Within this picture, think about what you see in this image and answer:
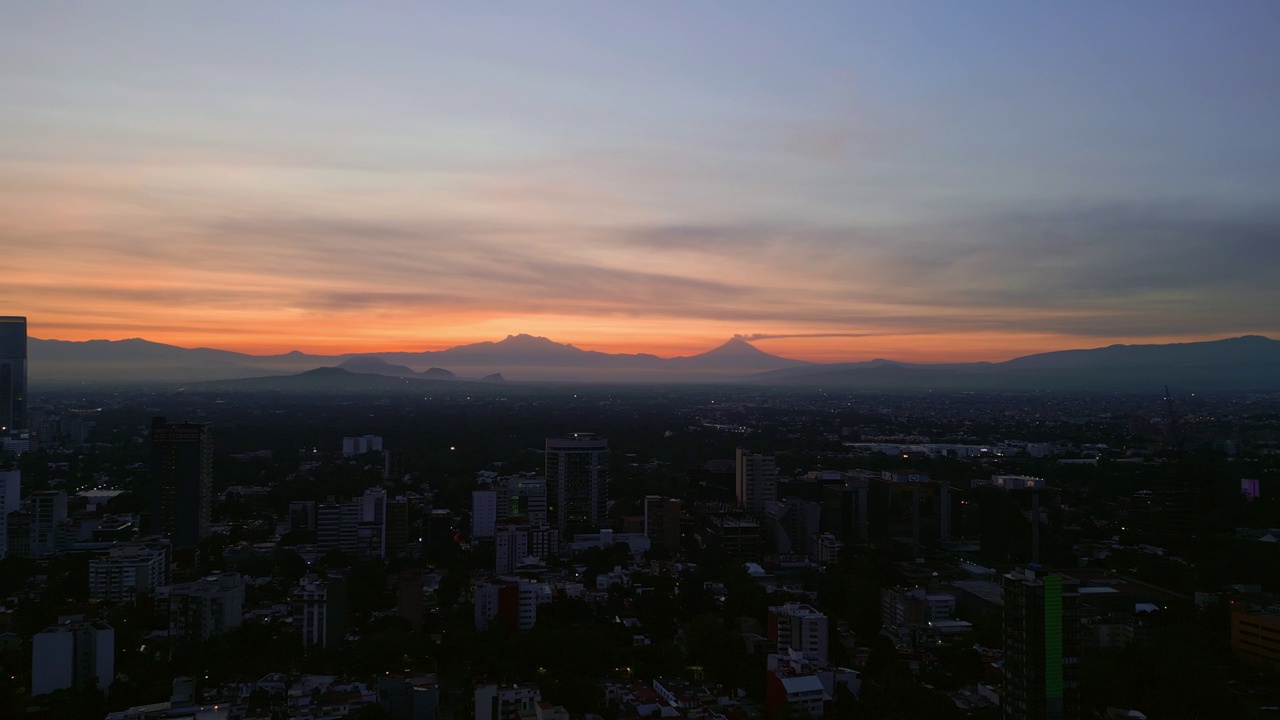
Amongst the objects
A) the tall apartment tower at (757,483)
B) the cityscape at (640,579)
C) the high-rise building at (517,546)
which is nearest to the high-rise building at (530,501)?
the cityscape at (640,579)

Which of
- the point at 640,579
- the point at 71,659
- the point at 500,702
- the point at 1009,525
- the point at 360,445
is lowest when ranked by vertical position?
the point at 640,579

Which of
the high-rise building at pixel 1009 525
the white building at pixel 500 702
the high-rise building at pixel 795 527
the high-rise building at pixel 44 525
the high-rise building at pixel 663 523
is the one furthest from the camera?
the high-rise building at pixel 795 527

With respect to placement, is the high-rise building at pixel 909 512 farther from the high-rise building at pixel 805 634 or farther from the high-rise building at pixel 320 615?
the high-rise building at pixel 320 615

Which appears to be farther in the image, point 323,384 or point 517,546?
point 323,384

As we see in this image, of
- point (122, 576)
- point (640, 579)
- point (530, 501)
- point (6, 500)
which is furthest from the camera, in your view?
point (530, 501)

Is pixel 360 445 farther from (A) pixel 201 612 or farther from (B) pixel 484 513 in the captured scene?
(A) pixel 201 612

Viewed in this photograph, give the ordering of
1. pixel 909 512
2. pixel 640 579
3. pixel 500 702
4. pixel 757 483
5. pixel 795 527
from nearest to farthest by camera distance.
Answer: pixel 500 702
pixel 640 579
pixel 795 527
pixel 909 512
pixel 757 483

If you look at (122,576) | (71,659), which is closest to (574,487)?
(122,576)
